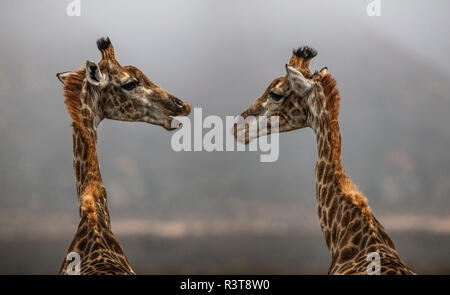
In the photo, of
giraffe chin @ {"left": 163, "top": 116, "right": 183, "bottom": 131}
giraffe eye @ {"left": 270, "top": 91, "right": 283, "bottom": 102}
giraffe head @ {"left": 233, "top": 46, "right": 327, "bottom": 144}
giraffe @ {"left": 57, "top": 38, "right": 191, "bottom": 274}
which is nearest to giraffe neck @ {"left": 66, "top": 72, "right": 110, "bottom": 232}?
giraffe @ {"left": 57, "top": 38, "right": 191, "bottom": 274}

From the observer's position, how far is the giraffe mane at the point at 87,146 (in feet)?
13.6

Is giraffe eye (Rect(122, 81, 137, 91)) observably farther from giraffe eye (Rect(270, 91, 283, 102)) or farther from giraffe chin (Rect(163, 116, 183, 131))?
giraffe eye (Rect(270, 91, 283, 102))

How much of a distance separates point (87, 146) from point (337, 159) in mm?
1951

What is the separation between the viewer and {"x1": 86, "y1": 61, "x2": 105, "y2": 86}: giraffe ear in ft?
15.3

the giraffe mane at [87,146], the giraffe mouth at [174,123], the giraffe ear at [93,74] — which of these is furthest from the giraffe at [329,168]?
the giraffe mane at [87,146]

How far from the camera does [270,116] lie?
519 cm

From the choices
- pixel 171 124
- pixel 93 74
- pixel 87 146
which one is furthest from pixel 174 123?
pixel 87 146
